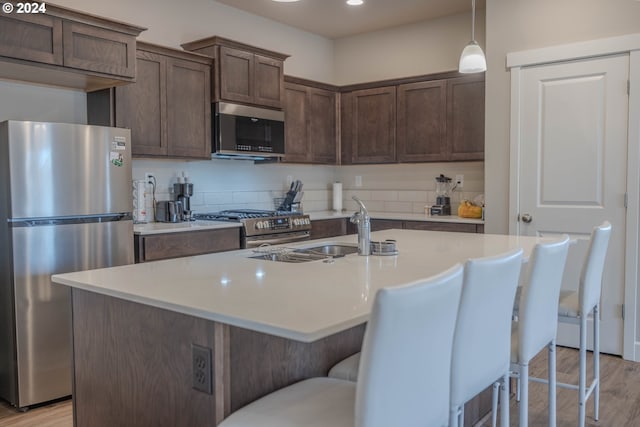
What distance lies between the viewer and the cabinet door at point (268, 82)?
440cm

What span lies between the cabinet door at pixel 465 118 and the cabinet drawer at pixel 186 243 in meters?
2.05

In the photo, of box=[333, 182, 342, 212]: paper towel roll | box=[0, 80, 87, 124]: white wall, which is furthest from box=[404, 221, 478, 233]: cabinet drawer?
box=[0, 80, 87, 124]: white wall

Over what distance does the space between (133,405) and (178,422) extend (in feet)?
0.82

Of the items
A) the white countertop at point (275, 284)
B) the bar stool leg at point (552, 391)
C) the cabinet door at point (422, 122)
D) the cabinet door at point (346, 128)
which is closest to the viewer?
the white countertop at point (275, 284)

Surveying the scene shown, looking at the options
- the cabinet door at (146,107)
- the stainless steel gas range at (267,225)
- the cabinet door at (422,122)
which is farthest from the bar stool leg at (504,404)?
the cabinet door at (422,122)

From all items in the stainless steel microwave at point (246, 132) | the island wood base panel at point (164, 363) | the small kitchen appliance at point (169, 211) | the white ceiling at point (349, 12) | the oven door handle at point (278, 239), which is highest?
the white ceiling at point (349, 12)

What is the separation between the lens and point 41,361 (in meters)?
2.95

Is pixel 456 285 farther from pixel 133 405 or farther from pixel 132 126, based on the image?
pixel 132 126

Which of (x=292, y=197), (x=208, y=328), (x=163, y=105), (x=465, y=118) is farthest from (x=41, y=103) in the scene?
(x=465, y=118)

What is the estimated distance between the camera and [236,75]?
423 centimetres

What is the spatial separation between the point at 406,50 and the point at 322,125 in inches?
43.9

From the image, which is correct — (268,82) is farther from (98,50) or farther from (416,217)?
(416,217)

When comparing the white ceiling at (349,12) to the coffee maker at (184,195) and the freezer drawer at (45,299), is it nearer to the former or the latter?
the coffee maker at (184,195)

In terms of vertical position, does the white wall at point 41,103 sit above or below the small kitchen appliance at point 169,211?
above
